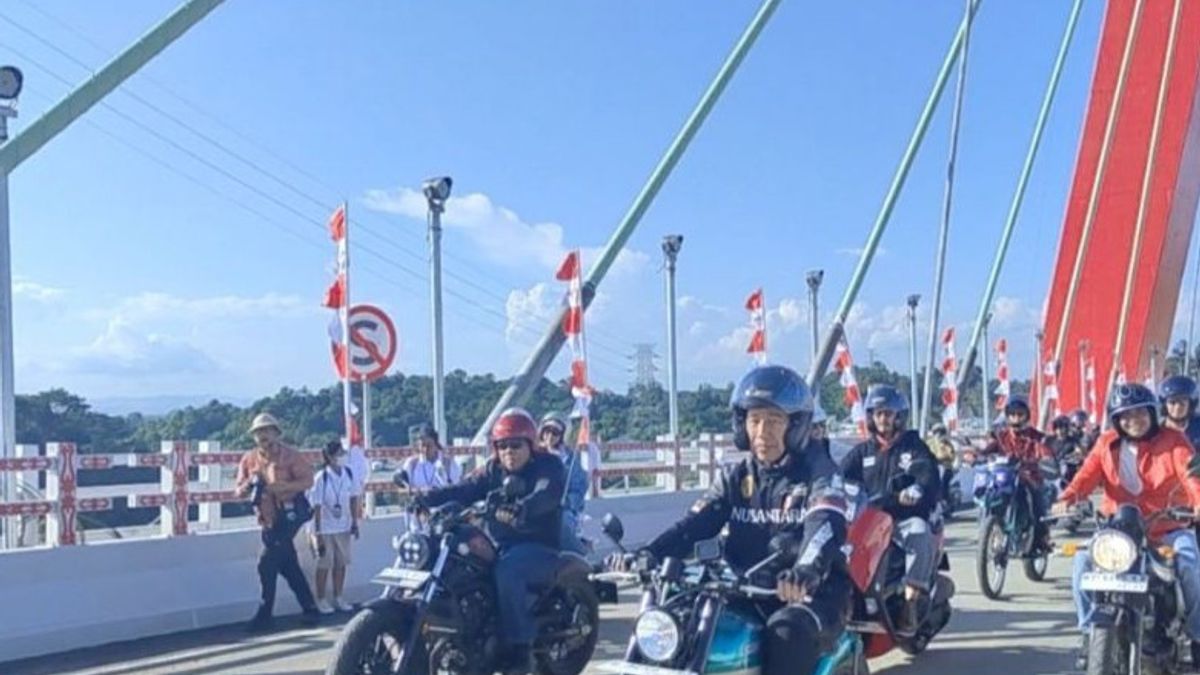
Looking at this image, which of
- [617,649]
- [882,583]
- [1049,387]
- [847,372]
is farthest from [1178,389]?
[1049,387]

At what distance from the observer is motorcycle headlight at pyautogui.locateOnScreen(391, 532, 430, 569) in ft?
24.1

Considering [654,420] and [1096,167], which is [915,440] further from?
[1096,167]

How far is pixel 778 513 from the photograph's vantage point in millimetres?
5531

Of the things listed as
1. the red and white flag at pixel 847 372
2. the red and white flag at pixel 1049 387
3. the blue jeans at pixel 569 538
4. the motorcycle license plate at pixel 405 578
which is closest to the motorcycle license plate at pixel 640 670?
the motorcycle license plate at pixel 405 578

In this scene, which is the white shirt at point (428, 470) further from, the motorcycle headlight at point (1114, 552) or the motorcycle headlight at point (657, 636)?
the motorcycle headlight at point (657, 636)

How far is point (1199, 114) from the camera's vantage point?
150 feet

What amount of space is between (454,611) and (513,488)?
36.8 inches

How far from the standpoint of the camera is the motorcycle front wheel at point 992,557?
462 inches

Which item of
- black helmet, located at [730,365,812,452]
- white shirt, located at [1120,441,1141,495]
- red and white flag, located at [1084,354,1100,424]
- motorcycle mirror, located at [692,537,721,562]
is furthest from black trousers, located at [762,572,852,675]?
red and white flag, located at [1084,354,1100,424]

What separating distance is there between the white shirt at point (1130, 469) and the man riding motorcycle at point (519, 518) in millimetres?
3046

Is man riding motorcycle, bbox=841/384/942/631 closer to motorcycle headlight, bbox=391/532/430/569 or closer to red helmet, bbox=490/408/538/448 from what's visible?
red helmet, bbox=490/408/538/448

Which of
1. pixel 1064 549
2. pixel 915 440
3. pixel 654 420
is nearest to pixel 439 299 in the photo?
pixel 915 440

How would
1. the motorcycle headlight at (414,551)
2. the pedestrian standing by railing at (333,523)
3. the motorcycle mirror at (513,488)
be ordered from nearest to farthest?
the motorcycle headlight at (414,551) < the motorcycle mirror at (513,488) < the pedestrian standing by railing at (333,523)

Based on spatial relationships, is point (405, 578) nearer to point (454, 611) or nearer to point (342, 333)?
point (454, 611)
